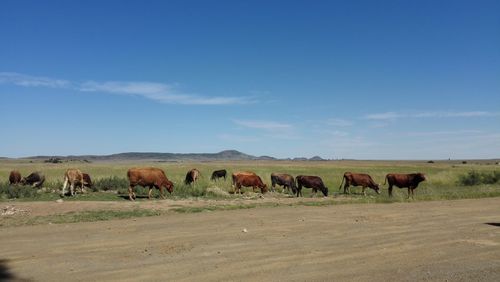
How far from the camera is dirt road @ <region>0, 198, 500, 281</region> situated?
314 inches

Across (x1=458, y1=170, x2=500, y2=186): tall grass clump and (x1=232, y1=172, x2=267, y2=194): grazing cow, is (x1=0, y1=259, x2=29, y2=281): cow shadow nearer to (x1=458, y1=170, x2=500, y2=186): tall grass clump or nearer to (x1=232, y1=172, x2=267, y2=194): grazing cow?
(x1=232, y1=172, x2=267, y2=194): grazing cow

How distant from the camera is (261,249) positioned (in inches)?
398

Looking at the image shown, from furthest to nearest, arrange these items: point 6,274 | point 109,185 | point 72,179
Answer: point 109,185, point 72,179, point 6,274

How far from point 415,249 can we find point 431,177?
36.6m

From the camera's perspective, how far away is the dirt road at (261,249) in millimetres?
7980

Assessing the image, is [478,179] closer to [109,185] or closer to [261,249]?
[109,185]

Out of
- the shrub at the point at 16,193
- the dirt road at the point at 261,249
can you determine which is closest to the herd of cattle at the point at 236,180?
the shrub at the point at 16,193

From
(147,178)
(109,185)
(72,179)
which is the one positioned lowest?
(109,185)

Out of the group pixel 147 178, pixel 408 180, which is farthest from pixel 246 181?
pixel 408 180

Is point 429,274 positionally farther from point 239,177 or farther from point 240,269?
point 239,177

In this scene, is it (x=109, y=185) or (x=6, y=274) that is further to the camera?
(x=109, y=185)

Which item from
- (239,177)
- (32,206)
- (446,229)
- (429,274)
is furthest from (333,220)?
(239,177)

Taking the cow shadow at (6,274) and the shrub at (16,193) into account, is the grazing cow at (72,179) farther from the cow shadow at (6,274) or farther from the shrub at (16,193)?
the cow shadow at (6,274)

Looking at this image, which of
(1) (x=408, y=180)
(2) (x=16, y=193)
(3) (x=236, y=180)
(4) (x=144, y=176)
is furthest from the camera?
(3) (x=236, y=180)
